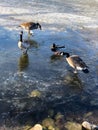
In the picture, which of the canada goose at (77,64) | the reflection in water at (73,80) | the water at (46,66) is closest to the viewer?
the water at (46,66)

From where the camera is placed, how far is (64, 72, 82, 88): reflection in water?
10156 mm

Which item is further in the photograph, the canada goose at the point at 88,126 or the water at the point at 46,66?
the water at the point at 46,66

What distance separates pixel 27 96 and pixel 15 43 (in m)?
4.18

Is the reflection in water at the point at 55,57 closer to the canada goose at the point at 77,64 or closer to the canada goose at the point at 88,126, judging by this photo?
the canada goose at the point at 77,64

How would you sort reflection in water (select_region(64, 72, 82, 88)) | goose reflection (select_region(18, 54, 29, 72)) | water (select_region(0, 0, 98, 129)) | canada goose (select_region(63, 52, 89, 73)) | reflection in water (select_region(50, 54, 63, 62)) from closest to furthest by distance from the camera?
water (select_region(0, 0, 98, 129)) → reflection in water (select_region(64, 72, 82, 88)) → canada goose (select_region(63, 52, 89, 73)) → goose reflection (select_region(18, 54, 29, 72)) → reflection in water (select_region(50, 54, 63, 62))

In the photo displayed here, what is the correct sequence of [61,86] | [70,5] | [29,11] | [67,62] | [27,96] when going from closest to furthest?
1. [27,96]
2. [61,86]
3. [67,62]
4. [29,11]
5. [70,5]

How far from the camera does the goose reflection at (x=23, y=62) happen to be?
36.0 ft

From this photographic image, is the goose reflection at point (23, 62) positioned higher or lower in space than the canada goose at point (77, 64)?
lower

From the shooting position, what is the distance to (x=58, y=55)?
482 inches

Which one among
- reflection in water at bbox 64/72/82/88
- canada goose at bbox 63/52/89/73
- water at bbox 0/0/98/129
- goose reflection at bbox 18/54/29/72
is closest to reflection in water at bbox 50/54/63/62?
water at bbox 0/0/98/129

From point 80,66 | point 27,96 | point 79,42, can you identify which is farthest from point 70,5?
point 27,96

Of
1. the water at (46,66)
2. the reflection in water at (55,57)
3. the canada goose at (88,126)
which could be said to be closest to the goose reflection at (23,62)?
the water at (46,66)

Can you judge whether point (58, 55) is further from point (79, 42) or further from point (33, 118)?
point (33, 118)

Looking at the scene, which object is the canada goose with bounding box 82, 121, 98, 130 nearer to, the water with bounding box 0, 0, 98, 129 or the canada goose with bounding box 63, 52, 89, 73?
the water with bounding box 0, 0, 98, 129
